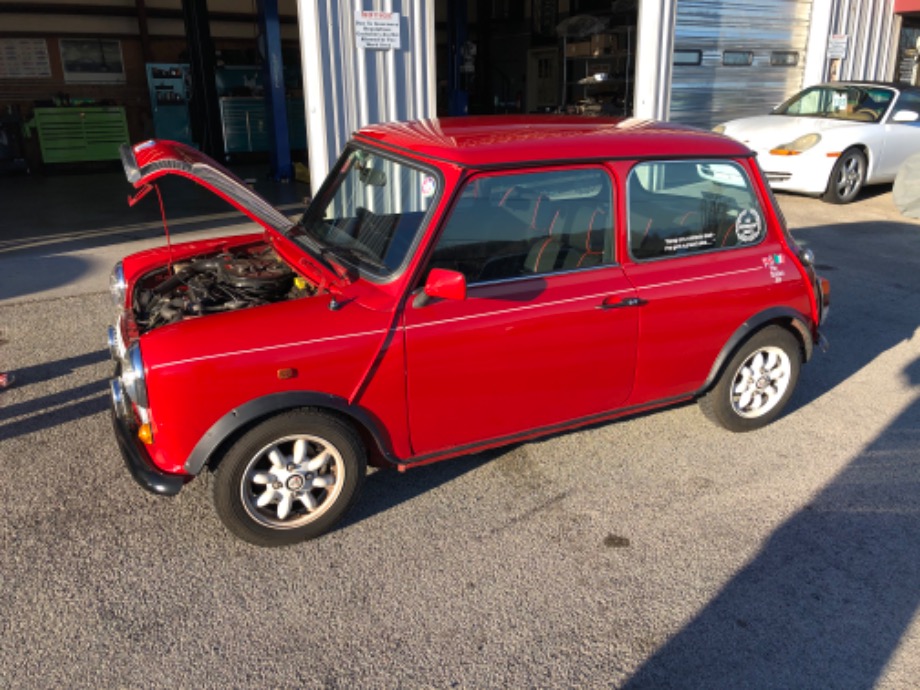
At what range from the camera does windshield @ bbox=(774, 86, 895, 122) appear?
10.8 metres

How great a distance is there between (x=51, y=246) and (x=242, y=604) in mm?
6816

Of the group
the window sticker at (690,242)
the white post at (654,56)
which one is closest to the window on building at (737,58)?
the white post at (654,56)

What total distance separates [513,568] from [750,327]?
6.14 ft

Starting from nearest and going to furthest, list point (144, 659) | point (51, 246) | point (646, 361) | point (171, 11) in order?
point (144, 659) → point (646, 361) → point (51, 246) → point (171, 11)

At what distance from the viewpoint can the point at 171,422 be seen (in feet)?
9.46

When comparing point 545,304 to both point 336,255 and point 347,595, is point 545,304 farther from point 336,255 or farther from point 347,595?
point 347,595

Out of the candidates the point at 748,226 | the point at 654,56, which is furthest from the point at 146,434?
the point at 654,56

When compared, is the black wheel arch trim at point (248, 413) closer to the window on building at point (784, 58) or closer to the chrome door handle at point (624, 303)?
the chrome door handle at point (624, 303)

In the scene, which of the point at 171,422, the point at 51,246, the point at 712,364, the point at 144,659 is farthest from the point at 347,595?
the point at 51,246

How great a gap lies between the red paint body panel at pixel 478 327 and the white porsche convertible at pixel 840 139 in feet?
23.2

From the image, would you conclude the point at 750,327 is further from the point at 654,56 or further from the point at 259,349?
the point at 654,56

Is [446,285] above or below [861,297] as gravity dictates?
above

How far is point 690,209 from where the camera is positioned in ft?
12.5

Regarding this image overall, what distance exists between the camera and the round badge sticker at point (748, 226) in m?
3.95
